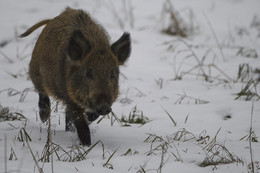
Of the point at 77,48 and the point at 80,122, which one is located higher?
the point at 77,48

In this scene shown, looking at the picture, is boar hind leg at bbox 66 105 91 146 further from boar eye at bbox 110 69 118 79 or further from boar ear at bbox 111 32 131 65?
boar ear at bbox 111 32 131 65

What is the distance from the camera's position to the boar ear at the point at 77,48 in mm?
3453

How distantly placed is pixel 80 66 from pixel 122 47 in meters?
0.57

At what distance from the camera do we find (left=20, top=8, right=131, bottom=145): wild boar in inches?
132

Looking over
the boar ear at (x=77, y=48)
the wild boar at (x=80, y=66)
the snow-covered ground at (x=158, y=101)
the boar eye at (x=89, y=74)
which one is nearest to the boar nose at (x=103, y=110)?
the wild boar at (x=80, y=66)

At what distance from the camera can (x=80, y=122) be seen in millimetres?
3609

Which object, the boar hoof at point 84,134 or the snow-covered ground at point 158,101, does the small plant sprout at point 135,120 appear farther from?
the boar hoof at point 84,134

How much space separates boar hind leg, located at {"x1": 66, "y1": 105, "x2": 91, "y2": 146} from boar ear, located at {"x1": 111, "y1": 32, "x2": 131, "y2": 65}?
2.40 ft

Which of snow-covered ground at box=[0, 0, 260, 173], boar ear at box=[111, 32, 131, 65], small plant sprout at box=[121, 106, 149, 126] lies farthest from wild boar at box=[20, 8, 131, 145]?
small plant sprout at box=[121, 106, 149, 126]

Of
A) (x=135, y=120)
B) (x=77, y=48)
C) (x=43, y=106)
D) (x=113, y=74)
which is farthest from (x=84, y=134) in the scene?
(x=43, y=106)

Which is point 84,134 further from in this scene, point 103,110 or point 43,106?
point 43,106

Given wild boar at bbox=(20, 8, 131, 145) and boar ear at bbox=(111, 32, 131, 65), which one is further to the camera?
boar ear at bbox=(111, 32, 131, 65)

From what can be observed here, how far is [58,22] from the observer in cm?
419

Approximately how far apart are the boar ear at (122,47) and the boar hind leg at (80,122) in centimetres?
73
